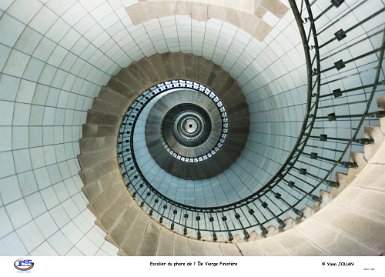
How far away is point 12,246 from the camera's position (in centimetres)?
500

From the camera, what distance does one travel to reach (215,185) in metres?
12.1

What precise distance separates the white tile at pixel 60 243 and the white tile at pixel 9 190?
4.48 ft

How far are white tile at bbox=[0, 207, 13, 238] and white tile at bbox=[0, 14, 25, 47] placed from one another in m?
3.10

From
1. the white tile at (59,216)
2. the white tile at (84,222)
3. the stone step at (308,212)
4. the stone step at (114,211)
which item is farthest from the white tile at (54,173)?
the stone step at (308,212)

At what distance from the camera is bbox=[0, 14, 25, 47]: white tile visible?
4.14 meters

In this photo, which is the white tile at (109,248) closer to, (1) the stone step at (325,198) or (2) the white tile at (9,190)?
(2) the white tile at (9,190)

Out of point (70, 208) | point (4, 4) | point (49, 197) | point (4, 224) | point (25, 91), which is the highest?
point (4, 4)

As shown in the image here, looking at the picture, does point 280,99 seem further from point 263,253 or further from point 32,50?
point 32,50

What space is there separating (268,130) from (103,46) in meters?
6.30

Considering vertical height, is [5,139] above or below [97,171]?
above

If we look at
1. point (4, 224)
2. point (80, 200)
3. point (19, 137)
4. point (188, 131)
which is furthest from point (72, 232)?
point (188, 131)

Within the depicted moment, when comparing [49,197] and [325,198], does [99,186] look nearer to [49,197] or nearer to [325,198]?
[49,197]
